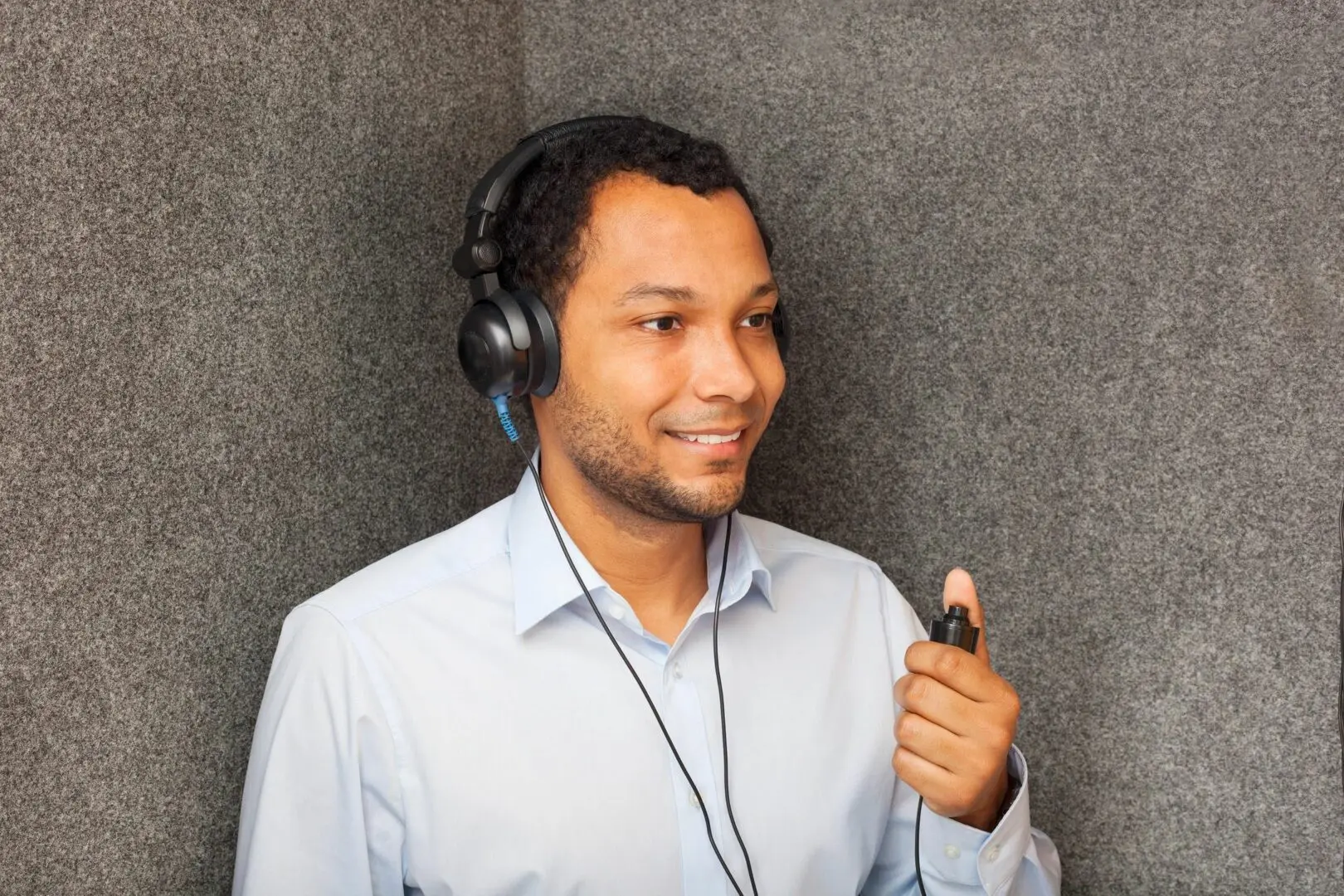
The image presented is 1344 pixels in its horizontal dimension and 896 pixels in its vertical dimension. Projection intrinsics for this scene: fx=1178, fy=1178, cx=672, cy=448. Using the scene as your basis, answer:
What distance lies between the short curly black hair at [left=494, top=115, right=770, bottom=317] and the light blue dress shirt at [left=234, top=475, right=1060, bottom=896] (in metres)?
0.19

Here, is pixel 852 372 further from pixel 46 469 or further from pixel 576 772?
pixel 46 469

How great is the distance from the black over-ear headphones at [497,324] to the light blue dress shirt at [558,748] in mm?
127

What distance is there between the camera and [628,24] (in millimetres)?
1312

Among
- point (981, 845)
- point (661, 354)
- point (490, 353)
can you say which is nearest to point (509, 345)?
point (490, 353)

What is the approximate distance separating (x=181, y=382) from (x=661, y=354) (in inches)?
14.3

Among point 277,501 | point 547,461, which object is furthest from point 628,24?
point 277,501

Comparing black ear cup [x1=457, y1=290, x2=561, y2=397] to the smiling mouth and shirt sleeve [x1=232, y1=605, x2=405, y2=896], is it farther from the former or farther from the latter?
shirt sleeve [x1=232, y1=605, x2=405, y2=896]

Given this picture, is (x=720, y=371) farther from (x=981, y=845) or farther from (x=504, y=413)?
(x=981, y=845)

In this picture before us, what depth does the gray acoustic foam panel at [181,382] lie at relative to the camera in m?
0.78

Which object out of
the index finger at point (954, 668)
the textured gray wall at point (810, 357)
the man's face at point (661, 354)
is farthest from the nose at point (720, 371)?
the textured gray wall at point (810, 357)

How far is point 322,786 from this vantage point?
2.89 ft

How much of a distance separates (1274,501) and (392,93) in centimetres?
91

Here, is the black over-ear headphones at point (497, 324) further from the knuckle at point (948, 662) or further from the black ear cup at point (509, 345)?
the knuckle at point (948, 662)

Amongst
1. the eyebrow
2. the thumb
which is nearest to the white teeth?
the eyebrow
